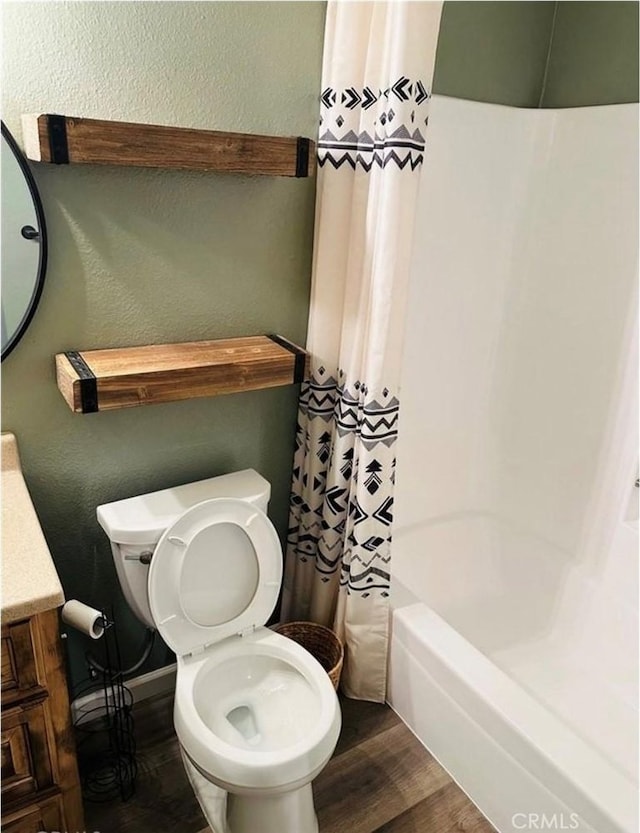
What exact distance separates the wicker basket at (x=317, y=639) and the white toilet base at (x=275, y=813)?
46 centimetres

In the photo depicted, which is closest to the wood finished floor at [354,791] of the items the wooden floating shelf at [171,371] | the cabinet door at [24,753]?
the cabinet door at [24,753]

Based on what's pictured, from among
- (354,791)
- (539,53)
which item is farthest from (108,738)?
(539,53)

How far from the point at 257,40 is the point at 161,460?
109 centimetres

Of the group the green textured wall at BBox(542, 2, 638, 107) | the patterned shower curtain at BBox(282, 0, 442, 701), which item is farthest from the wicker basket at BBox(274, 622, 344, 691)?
the green textured wall at BBox(542, 2, 638, 107)

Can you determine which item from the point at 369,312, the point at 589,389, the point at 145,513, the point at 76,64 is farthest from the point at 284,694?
the point at 76,64

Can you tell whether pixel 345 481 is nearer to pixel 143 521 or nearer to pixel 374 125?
pixel 143 521

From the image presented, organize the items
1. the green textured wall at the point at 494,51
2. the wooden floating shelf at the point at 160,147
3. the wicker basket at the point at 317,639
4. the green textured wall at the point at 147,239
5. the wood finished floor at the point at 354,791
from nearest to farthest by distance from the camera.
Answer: the wooden floating shelf at the point at 160,147
the green textured wall at the point at 147,239
the wood finished floor at the point at 354,791
the green textured wall at the point at 494,51
the wicker basket at the point at 317,639

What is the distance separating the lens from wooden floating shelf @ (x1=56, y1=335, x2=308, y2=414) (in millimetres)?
1338

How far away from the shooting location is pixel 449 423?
86.9 inches

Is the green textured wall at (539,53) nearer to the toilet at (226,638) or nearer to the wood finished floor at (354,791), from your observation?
the toilet at (226,638)

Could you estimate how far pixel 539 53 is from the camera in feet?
6.54

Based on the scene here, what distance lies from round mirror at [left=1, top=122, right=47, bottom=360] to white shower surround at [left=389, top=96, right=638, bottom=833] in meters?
1.12

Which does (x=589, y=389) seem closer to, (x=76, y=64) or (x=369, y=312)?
(x=369, y=312)

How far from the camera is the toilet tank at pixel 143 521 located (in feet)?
4.85
